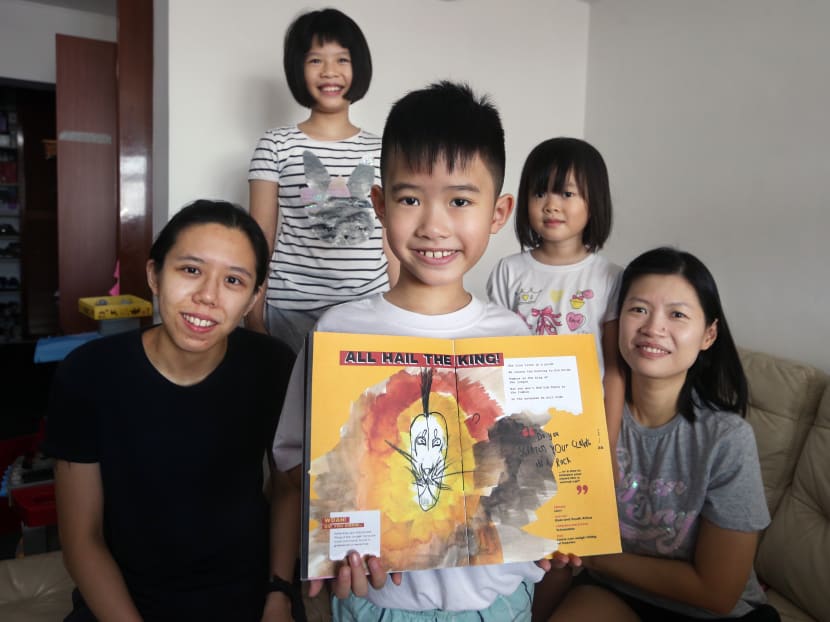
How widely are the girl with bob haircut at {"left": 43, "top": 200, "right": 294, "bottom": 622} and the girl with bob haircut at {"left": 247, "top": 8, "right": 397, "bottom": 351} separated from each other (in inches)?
19.7

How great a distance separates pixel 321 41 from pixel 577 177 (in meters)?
0.86

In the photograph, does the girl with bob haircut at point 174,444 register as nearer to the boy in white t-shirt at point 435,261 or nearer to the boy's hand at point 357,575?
the boy in white t-shirt at point 435,261

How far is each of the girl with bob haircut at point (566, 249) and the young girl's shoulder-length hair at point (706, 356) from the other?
0.14 m

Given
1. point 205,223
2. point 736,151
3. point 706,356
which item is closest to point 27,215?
point 205,223

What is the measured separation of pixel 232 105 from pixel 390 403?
6.85 ft

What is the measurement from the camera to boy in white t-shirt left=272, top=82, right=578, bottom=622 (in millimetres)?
946

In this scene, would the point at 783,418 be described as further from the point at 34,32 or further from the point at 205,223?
the point at 34,32

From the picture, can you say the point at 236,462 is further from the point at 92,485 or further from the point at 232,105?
the point at 232,105

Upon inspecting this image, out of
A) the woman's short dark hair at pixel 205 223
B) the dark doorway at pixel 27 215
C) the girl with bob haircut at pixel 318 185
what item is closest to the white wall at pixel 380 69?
the girl with bob haircut at pixel 318 185

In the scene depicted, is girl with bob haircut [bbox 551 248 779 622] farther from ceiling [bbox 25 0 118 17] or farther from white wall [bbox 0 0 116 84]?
white wall [bbox 0 0 116 84]

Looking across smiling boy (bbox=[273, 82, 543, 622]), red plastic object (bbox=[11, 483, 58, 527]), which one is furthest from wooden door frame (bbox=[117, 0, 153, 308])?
smiling boy (bbox=[273, 82, 543, 622])

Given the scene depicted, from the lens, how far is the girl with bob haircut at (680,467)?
3.88 feet

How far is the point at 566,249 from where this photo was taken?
155cm

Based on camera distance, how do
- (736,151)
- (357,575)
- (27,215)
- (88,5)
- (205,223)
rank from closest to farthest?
(357,575) → (205,223) → (736,151) → (88,5) → (27,215)
